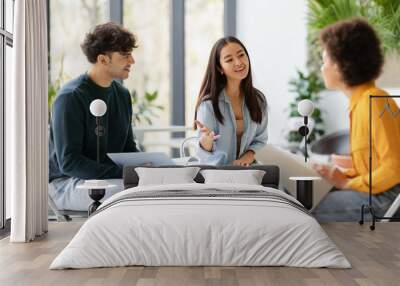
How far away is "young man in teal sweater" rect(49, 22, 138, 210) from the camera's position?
259 inches

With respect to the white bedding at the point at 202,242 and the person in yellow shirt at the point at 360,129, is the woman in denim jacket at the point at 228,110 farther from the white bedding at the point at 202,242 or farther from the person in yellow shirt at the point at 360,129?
the white bedding at the point at 202,242

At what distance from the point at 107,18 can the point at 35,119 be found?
8.32 feet

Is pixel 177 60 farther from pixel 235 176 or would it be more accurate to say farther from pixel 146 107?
pixel 235 176

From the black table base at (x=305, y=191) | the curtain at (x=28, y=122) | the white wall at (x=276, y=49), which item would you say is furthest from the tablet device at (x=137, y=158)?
the white wall at (x=276, y=49)

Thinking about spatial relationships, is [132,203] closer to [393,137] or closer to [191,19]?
[393,137]

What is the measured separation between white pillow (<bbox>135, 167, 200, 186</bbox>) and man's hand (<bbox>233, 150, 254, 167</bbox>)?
495 mm

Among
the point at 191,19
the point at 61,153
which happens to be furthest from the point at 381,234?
the point at 191,19

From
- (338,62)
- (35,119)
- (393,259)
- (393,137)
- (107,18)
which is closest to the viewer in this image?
(393,259)

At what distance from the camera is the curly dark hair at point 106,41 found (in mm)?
7066

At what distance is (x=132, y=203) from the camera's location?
4.79 meters

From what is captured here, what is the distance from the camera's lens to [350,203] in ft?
23.2

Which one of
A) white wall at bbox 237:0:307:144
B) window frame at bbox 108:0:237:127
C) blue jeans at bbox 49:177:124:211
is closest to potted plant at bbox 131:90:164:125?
window frame at bbox 108:0:237:127

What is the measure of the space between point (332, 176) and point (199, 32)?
247 centimetres

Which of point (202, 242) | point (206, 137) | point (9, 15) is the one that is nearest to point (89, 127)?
point (206, 137)
